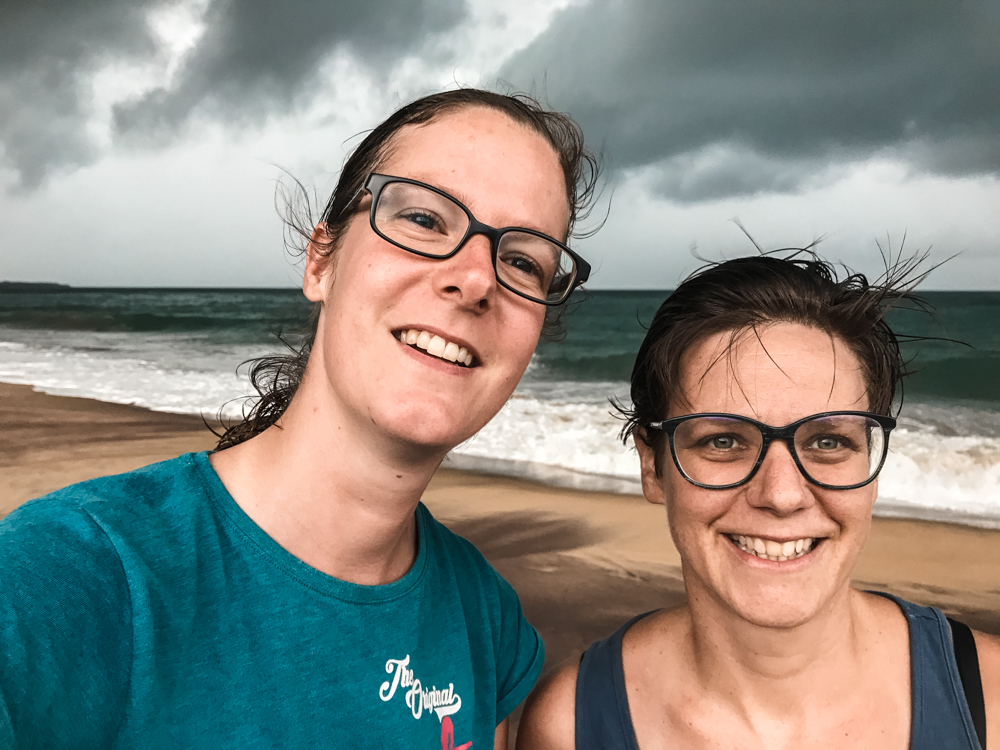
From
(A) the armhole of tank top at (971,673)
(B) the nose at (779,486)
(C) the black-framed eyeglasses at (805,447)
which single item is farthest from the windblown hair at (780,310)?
(A) the armhole of tank top at (971,673)

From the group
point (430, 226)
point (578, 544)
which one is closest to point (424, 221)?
point (430, 226)

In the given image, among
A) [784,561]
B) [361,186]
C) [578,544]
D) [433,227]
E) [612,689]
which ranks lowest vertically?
[578,544]

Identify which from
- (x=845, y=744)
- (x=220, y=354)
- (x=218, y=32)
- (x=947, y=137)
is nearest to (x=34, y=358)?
(x=220, y=354)

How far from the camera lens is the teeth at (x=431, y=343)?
1.24 m

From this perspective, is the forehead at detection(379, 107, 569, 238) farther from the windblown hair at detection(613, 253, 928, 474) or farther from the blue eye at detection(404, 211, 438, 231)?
the windblown hair at detection(613, 253, 928, 474)

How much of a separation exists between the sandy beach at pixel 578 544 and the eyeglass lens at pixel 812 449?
7.24 ft

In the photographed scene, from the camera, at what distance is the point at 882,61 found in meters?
16.1

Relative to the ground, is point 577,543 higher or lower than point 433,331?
lower

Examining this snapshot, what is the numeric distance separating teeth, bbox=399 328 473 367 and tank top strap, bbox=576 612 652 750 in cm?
105

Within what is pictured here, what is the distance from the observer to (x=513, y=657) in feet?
5.41

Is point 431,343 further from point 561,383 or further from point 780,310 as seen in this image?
point 561,383

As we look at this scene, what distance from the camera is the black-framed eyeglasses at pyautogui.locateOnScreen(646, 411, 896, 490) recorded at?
1422 millimetres

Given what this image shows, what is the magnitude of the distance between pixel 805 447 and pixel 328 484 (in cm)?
114

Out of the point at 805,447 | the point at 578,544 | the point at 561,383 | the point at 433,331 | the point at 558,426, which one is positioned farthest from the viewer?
the point at 561,383
